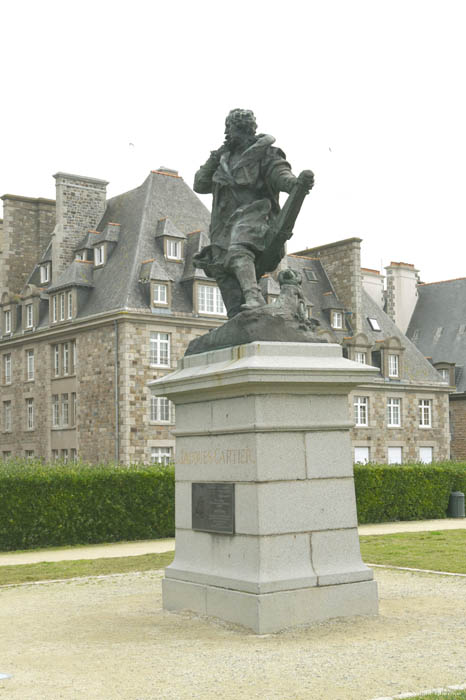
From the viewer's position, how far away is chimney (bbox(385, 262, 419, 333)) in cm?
5703

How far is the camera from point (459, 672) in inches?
269

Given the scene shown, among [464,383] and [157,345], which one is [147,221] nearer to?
[157,345]

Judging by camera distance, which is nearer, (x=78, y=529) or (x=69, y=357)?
(x=78, y=529)

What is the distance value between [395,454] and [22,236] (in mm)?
22413

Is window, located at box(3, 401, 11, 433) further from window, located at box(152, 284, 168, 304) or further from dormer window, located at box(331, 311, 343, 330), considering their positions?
dormer window, located at box(331, 311, 343, 330)

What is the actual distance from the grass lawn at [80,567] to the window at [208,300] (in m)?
25.2

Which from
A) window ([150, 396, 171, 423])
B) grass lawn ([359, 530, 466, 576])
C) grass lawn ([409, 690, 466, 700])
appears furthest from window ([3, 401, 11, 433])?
grass lawn ([409, 690, 466, 700])

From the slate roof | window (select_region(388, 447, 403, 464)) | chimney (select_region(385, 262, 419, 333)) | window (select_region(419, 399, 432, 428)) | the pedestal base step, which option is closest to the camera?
the pedestal base step

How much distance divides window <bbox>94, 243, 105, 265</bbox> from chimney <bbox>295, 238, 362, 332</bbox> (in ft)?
46.8

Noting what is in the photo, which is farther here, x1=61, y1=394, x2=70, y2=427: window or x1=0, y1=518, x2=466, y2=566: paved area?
x1=61, y1=394, x2=70, y2=427: window

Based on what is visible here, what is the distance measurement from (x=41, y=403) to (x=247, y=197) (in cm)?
3469

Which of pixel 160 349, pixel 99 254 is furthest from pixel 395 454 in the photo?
→ pixel 99 254

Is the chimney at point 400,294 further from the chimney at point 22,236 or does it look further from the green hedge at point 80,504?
the green hedge at point 80,504

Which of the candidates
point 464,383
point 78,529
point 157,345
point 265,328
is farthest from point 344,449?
point 464,383
